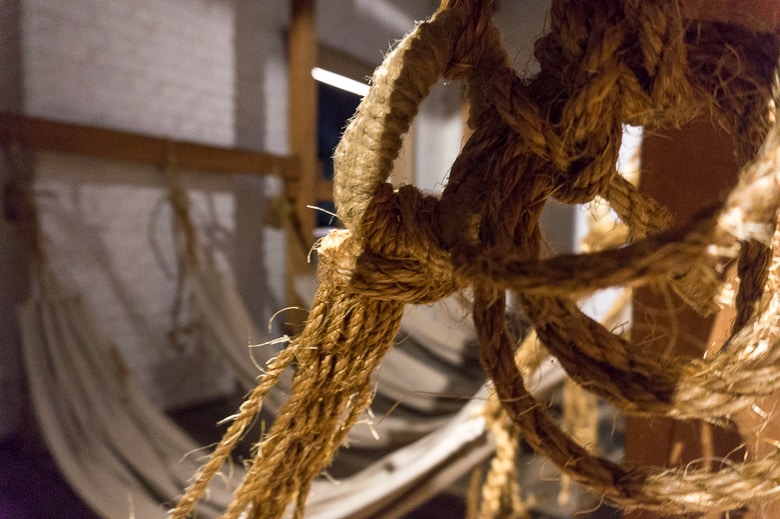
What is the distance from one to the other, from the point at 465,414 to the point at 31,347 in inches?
39.9

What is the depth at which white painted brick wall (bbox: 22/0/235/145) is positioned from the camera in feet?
4.09

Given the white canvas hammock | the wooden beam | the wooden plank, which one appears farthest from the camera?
the wooden beam

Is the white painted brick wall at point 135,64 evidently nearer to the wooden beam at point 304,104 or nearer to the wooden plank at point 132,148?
the wooden plank at point 132,148

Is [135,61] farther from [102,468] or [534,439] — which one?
[534,439]

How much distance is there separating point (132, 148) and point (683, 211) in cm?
138

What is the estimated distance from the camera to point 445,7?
10.9 inches

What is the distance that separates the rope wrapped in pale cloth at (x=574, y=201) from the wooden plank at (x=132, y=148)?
1228mm

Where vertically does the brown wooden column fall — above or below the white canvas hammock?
above

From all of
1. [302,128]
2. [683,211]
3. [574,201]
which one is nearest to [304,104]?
[302,128]

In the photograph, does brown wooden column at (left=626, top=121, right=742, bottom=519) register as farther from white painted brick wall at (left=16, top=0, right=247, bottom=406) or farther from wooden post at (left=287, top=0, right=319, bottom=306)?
white painted brick wall at (left=16, top=0, right=247, bottom=406)

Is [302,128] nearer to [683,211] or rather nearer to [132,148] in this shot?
[132,148]

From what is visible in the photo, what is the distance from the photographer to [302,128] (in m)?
1.66

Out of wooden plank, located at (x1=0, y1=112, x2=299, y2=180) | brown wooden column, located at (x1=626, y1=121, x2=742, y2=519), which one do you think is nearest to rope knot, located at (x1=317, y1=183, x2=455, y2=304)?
brown wooden column, located at (x1=626, y1=121, x2=742, y2=519)

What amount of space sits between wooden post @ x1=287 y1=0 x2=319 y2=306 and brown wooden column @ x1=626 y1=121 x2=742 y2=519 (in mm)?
1248
